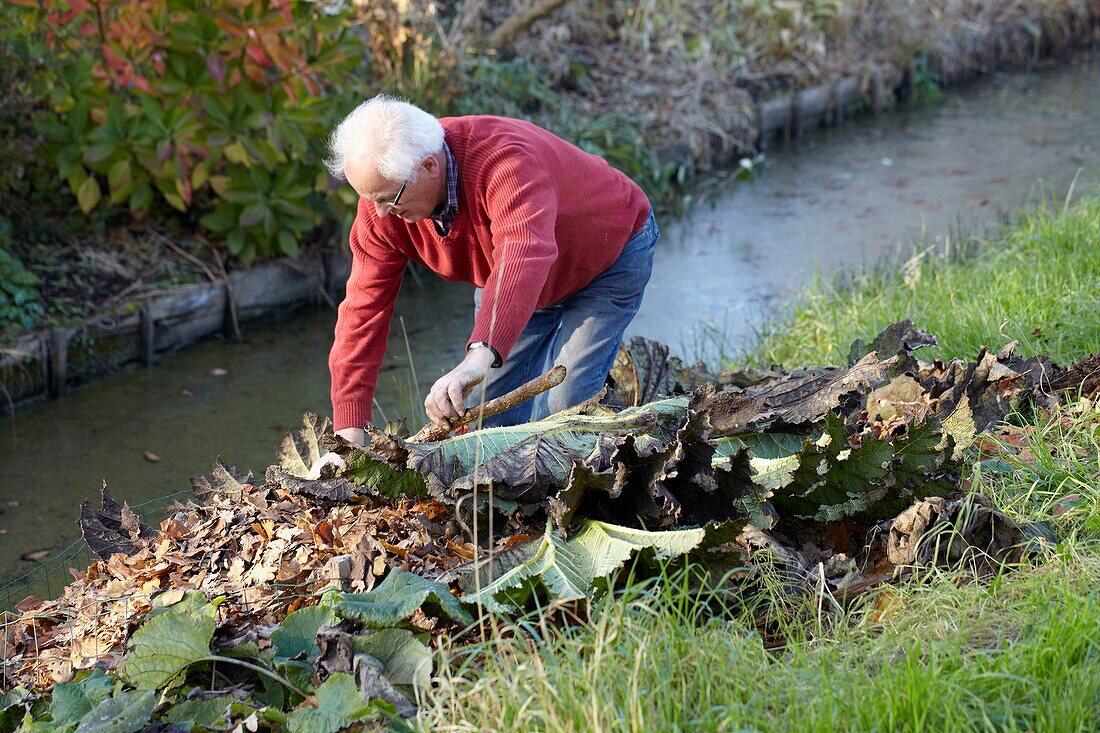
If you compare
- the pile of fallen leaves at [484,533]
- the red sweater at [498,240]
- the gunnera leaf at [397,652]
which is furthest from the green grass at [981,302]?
the gunnera leaf at [397,652]

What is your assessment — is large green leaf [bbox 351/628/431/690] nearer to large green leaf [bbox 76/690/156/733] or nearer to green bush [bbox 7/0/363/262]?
large green leaf [bbox 76/690/156/733]

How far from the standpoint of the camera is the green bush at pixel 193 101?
19.7 feet

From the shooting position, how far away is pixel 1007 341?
13.7 feet

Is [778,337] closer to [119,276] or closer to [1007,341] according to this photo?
[1007,341]

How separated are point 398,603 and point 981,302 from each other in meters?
3.18

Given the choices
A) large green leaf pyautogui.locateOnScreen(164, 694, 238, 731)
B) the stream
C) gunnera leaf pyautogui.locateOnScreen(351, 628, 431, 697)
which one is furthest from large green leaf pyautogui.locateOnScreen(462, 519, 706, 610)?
the stream

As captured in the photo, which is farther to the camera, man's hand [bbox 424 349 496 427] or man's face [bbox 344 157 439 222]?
man's face [bbox 344 157 439 222]

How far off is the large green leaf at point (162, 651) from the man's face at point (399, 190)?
4.18 ft

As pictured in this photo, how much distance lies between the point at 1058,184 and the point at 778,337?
4426 mm

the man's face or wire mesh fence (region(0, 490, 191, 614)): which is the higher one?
the man's face

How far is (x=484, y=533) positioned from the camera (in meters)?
2.77

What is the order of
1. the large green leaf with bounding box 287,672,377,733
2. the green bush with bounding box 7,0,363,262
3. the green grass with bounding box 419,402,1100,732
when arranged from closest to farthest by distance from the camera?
the green grass with bounding box 419,402,1100,732 → the large green leaf with bounding box 287,672,377,733 → the green bush with bounding box 7,0,363,262

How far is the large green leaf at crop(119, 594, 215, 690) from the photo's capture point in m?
2.26

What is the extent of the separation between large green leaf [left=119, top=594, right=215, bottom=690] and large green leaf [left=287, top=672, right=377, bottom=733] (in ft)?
1.04
